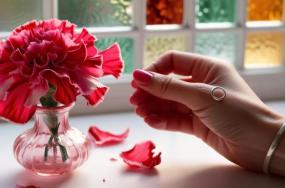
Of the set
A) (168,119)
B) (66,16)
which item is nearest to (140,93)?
(168,119)

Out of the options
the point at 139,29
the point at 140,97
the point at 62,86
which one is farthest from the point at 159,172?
the point at 139,29

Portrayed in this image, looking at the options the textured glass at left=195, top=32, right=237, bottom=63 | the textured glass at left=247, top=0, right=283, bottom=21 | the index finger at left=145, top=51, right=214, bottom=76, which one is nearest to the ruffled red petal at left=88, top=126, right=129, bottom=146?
the index finger at left=145, top=51, right=214, bottom=76

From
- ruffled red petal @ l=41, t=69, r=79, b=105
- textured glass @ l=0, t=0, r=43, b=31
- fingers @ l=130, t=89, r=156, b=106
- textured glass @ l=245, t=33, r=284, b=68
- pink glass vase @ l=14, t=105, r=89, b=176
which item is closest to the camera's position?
ruffled red petal @ l=41, t=69, r=79, b=105

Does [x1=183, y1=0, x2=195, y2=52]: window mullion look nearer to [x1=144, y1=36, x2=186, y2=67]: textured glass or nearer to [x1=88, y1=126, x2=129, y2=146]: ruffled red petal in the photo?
[x1=144, y1=36, x2=186, y2=67]: textured glass

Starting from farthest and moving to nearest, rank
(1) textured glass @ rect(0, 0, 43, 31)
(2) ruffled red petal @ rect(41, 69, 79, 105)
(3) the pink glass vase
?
(1) textured glass @ rect(0, 0, 43, 31) < (3) the pink glass vase < (2) ruffled red petal @ rect(41, 69, 79, 105)

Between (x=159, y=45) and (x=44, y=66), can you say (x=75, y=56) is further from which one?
(x=159, y=45)
